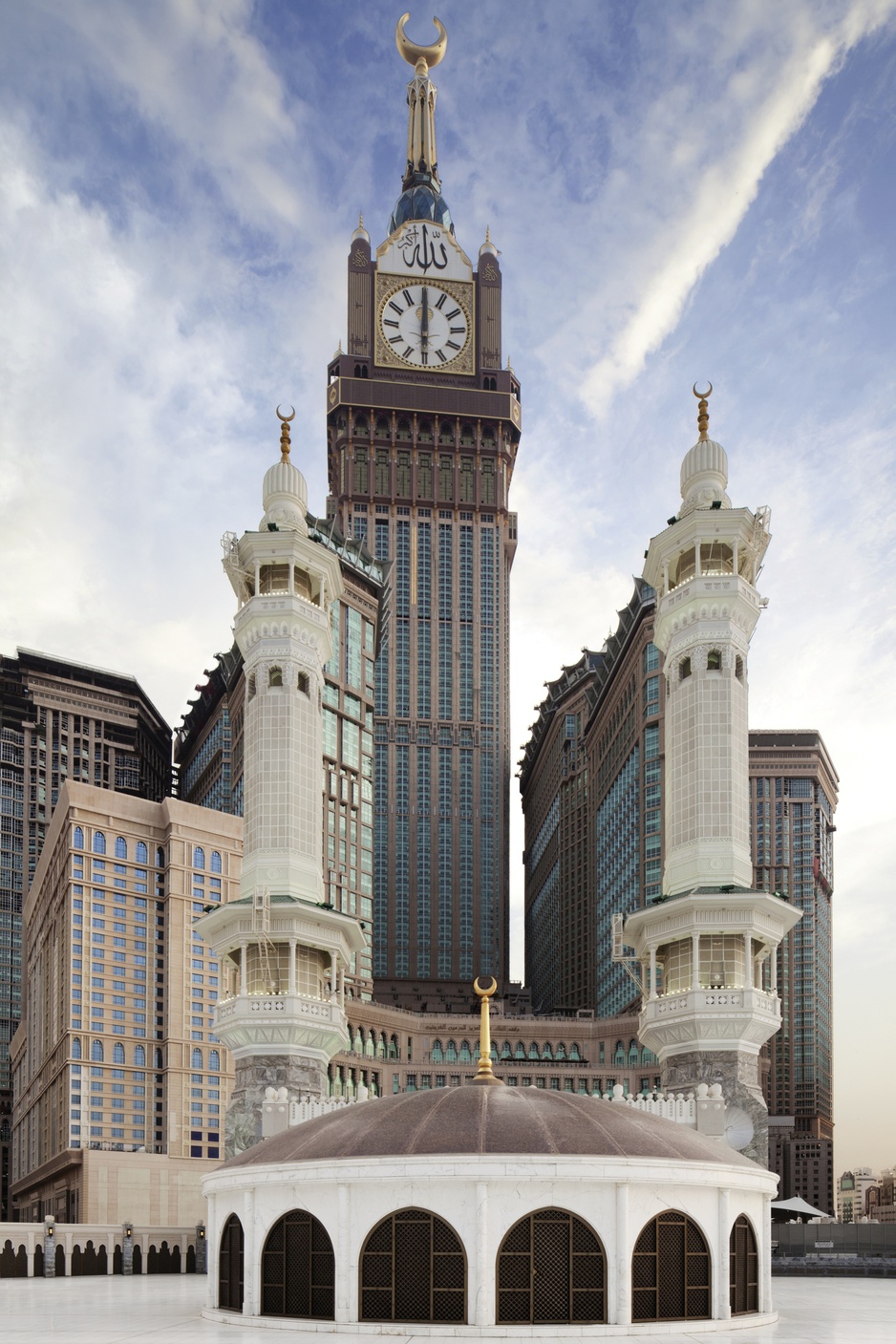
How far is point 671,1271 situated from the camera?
3266 cm

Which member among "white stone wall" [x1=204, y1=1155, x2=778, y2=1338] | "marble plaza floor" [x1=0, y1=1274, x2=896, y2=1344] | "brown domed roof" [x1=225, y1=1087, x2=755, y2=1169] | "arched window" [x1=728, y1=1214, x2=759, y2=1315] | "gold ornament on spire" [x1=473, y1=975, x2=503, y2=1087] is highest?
"gold ornament on spire" [x1=473, y1=975, x2=503, y2=1087]

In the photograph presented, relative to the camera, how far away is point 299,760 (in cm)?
6769

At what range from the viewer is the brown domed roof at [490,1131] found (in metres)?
32.0

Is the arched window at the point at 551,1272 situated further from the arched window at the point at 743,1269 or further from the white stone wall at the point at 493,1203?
the arched window at the point at 743,1269

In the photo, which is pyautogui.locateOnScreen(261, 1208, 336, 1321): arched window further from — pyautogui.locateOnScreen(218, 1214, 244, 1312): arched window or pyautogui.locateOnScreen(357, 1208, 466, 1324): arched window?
pyautogui.locateOnScreen(218, 1214, 244, 1312): arched window

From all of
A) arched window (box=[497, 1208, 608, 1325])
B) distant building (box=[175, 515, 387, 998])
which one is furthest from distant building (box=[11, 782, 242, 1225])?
arched window (box=[497, 1208, 608, 1325])

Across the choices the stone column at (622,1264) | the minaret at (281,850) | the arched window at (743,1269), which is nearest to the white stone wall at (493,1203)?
the stone column at (622,1264)

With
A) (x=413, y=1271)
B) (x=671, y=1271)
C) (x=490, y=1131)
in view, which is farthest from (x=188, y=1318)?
(x=671, y=1271)

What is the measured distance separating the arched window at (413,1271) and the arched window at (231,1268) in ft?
15.6

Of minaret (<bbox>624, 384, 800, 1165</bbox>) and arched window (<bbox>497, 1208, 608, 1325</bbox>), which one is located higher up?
minaret (<bbox>624, 384, 800, 1165</bbox>)

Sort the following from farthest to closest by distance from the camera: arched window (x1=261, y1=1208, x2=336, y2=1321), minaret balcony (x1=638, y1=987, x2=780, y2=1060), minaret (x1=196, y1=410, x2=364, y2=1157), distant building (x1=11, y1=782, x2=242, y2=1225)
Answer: distant building (x1=11, y1=782, x2=242, y2=1225) < minaret (x1=196, y1=410, x2=364, y2=1157) < minaret balcony (x1=638, y1=987, x2=780, y2=1060) < arched window (x1=261, y1=1208, x2=336, y2=1321)

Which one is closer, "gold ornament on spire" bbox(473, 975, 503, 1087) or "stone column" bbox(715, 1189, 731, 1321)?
"stone column" bbox(715, 1189, 731, 1321)

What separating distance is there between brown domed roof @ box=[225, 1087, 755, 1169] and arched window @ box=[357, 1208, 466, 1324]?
1.63 m

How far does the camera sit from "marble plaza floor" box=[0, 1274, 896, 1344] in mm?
30797
